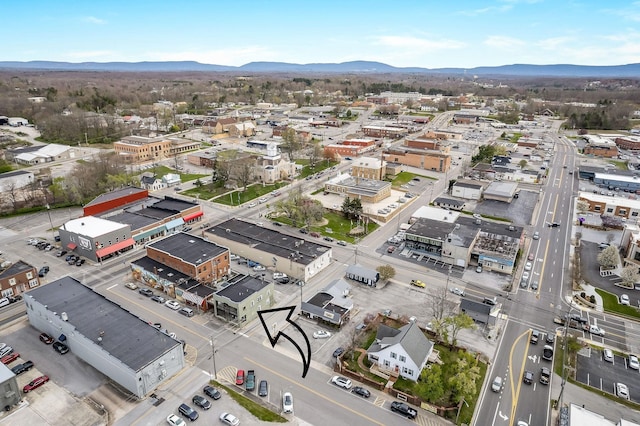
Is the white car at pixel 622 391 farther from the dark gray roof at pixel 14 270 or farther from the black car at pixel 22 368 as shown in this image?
the dark gray roof at pixel 14 270

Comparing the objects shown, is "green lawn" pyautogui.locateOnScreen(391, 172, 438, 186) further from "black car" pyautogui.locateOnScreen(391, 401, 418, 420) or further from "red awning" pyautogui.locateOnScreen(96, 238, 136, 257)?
"black car" pyautogui.locateOnScreen(391, 401, 418, 420)

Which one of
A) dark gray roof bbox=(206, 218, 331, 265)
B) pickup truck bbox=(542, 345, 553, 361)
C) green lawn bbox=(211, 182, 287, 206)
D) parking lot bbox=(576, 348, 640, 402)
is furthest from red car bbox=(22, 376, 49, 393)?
parking lot bbox=(576, 348, 640, 402)

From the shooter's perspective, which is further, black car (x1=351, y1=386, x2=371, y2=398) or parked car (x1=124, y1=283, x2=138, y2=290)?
parked car (x1=124, y1=283, x2=138, y2=290)

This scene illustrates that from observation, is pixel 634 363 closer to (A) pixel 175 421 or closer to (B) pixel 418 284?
(B) pixel 418 284

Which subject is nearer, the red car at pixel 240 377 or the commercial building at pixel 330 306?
the red car at pixel 240 377

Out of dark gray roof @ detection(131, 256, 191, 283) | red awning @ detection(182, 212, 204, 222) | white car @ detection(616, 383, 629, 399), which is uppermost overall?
red awning @ detection(182, 212, 204, 222)

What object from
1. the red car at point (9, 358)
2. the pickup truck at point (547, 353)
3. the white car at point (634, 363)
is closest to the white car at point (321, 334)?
the pickup truck at point (547, 353)

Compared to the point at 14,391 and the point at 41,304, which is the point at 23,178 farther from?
the point at 14,391
